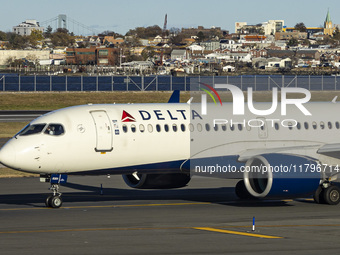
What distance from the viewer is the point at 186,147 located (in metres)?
32.4

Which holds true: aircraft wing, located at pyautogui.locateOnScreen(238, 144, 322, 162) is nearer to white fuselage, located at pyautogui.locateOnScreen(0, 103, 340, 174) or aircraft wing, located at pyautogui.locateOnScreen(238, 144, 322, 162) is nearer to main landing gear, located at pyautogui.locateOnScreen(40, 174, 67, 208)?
white fuselage, located at pyautogui.locateOnScreen(0, 103, 340, 174)

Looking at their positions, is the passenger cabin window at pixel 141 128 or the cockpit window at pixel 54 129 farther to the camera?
the passenger cabin window at pixel 141 128

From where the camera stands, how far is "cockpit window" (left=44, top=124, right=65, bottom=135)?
98.8 feet

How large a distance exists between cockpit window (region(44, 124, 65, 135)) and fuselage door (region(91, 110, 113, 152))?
4.69ft

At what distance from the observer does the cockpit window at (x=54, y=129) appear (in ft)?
98.8

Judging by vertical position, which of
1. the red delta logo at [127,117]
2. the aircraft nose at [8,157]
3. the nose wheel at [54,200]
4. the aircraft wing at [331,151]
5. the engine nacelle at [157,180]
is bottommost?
the nose wheel at [54,200]

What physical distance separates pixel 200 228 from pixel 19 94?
75389mm

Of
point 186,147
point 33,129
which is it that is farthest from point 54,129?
point 186,147

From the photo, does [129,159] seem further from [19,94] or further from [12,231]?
[19,94]

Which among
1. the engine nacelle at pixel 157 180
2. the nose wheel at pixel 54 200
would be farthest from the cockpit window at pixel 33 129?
the engine nacelle at pixel 157 180

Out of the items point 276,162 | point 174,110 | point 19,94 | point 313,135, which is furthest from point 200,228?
point 19,94

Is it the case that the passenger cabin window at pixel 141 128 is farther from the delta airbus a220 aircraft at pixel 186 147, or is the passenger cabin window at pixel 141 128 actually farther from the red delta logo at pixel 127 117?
the red delta logo at pixel 127 117

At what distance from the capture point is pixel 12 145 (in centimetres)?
2944

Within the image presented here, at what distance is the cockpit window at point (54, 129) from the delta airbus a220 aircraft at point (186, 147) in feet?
0.13
